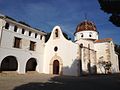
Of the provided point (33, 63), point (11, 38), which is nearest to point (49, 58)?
point (33, 63)

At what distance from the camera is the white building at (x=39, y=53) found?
2227cm

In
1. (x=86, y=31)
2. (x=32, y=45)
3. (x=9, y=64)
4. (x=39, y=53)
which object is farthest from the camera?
(x=86, y=31)

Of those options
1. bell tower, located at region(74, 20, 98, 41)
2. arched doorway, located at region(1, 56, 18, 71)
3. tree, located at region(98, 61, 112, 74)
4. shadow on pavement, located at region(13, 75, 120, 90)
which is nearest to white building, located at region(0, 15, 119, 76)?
arched doorway, located at region(1, 56, 18, 71)

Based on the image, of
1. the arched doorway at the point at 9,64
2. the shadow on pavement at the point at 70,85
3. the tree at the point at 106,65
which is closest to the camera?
the shadow on pavement at the point at 70,85

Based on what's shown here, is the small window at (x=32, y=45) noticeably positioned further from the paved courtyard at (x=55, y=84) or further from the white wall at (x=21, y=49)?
the paved courtyard at (x=55, y=84)

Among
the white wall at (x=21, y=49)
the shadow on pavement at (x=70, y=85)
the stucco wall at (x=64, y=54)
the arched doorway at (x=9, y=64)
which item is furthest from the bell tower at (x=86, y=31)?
the shadow on pavement at (x=70, y=85)

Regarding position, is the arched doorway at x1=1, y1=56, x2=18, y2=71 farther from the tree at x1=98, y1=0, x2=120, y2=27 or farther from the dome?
the dome

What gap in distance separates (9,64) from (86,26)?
20.8 meters

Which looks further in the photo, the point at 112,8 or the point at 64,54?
the point at 64,54

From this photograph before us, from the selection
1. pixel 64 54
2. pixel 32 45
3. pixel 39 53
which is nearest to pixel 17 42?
pixel 32 45

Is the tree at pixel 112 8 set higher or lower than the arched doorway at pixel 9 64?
higher

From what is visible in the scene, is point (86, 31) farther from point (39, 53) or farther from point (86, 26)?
point (39, 53)

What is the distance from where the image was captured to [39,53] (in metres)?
27.6

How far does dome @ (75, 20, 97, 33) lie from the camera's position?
38.3 meters
